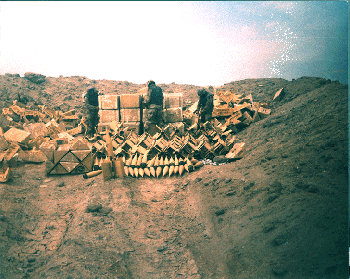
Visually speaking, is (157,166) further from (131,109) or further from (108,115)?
(108,115)

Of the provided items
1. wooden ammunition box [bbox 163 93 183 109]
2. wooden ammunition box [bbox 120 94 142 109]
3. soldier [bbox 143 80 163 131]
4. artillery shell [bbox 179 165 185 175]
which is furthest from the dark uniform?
artillery shell [bbox 179 165 185 175]

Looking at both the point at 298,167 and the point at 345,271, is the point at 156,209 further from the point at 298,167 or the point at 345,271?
the point at 345,271

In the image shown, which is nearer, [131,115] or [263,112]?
[131,115]

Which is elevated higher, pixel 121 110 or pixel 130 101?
pixel 130 101

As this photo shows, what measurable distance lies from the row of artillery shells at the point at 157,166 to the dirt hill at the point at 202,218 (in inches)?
9.3

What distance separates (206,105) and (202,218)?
687cm

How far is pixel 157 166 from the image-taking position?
21.5ft

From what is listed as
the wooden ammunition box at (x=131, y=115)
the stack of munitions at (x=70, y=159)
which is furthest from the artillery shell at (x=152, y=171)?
the wooden ammunition box at (x=131, y=115)

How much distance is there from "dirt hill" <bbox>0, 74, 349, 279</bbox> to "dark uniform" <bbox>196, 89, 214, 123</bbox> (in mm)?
4405

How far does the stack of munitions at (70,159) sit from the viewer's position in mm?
6262

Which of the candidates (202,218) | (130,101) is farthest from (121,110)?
(202,218)

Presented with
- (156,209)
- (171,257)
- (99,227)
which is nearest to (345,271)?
(171,257)

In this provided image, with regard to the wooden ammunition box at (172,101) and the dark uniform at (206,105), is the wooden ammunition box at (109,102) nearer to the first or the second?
the wooden ammunition box at (172,101)

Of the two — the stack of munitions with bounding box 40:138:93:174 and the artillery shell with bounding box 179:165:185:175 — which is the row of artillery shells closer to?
the artillery shell with bounding box 179:165:185:175
